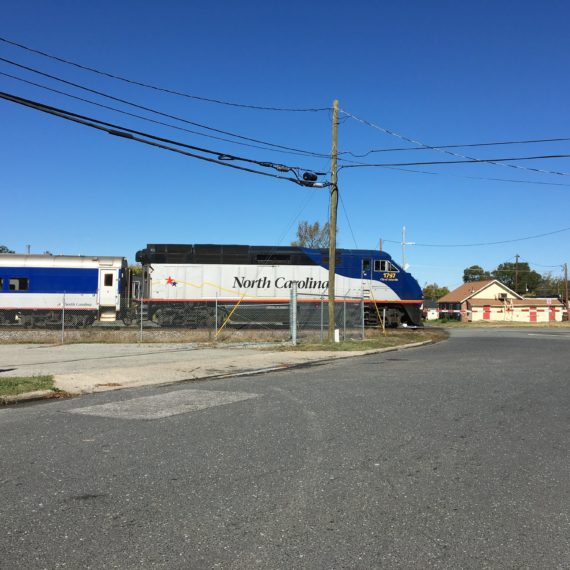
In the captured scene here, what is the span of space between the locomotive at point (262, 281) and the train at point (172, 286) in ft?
0.17

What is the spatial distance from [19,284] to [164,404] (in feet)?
71.0

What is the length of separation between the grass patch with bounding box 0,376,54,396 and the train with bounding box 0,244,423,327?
16323mm

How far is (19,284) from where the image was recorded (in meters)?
27.1

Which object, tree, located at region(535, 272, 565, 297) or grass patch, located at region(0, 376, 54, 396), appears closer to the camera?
grass patch, located at region(0, 376, 54, 396)

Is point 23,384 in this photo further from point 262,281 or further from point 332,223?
point 262,281

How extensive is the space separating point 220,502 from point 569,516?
276cm

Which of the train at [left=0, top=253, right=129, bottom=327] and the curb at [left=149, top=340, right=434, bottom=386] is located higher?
the train at [left=0, top=253, right=129, bottom=327]

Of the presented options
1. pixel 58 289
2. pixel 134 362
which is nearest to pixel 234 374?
pixel 134 362

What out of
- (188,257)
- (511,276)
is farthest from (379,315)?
(511,276)

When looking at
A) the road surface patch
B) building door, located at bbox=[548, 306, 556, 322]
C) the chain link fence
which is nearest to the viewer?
the road surface patch

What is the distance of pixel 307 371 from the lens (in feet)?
44.5

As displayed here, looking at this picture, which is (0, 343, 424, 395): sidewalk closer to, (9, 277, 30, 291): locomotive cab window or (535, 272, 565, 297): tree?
(9, 277, 30, 291): locomotive cab window

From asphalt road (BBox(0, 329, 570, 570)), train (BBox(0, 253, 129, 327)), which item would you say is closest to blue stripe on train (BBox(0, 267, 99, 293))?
train (BBox(0, 253, 129, 327))

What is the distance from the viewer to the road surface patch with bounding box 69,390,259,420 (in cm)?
796
